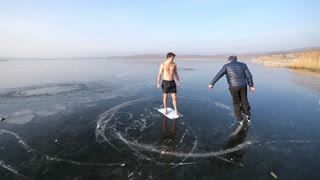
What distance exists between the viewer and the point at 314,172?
3373 millimetres

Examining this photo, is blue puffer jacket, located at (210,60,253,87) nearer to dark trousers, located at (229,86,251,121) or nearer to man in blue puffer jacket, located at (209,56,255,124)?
man in blue puffer jacket, located at (209,56,255,124)

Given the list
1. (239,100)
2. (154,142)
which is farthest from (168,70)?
(154,142)

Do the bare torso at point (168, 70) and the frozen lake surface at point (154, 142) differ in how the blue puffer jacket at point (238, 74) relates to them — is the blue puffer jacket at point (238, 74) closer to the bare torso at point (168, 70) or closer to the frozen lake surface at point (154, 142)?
the frozen lake surface at point (154, 142)

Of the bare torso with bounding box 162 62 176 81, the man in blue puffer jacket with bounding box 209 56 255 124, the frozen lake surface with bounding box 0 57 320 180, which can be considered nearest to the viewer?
the frozen lake surface with bounding box 0 57 320 180

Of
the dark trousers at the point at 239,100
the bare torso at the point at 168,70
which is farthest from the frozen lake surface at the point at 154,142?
the bare torso at the point at 168,70

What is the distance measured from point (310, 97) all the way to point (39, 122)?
10089 millimetres

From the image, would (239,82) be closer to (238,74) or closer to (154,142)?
(238,74)

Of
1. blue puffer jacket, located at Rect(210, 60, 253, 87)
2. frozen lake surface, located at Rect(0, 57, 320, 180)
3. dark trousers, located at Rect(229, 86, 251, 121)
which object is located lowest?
frozen lake surface, located at Rect(0, 57, 320, 180)

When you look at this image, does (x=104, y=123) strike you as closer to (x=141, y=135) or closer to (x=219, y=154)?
(x=141, y=135)

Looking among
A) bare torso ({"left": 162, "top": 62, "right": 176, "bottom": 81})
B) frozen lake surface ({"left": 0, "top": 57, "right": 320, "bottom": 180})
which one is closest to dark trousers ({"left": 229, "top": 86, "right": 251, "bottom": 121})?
frozen lake surface ({"left": 0, "top": 57, "right": 320, "bottom": 180})

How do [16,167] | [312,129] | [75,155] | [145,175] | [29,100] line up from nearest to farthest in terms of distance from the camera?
[145,175]
[16,167]
[75,155]
[312,129]
[29,100]

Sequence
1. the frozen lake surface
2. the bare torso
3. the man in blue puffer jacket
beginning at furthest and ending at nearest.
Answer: the bare torso
the man in blue puffer jacket
the frozen lake surface

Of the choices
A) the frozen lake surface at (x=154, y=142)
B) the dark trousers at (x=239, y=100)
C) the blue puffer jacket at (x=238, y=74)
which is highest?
the blue puffer jacket at (x=238, y=74)

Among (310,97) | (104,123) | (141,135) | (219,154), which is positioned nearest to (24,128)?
(104,123)
